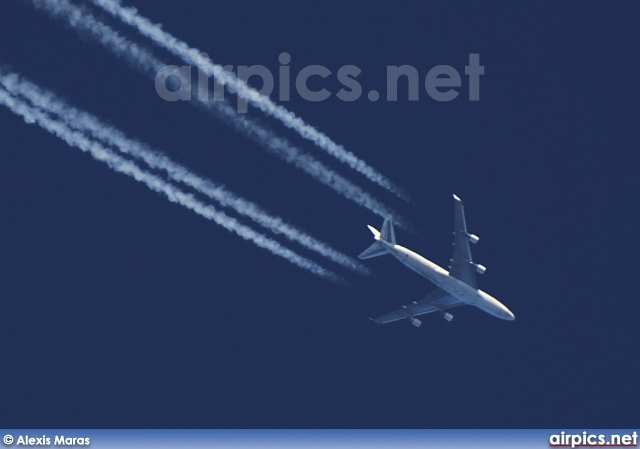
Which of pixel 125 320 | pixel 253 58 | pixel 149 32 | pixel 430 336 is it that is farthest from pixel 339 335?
pixel 149 32

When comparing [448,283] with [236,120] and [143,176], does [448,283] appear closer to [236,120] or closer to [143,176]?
[236,120]

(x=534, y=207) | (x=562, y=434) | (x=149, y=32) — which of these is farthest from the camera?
(x=534, y=207)

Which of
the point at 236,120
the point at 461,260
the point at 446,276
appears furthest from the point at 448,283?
the point at 236,120

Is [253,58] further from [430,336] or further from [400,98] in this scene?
[430,336]

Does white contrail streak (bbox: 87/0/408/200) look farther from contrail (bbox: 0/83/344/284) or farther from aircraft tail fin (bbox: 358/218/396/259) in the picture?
contrail (bbox: 0/83/344/284)

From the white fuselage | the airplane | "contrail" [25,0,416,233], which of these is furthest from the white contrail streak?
the white fuselage
